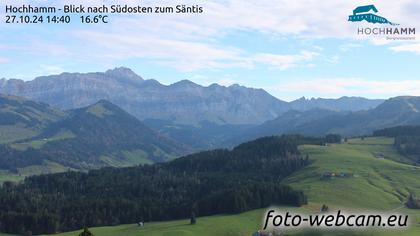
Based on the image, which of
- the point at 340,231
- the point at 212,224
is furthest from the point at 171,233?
the point at 340,231

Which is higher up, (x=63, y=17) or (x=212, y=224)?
(x=63, y=17)

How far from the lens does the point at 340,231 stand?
167875 millimetres

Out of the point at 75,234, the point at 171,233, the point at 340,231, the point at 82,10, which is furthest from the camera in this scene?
the point at 75,234

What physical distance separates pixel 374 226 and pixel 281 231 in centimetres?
2893

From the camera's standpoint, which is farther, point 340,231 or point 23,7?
point 340,231

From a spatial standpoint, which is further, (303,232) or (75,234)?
(75,234)

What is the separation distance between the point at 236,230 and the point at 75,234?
56921 millimetres

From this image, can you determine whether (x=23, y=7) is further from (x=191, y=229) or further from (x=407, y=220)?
(x=407, y=220)

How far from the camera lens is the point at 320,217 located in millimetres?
196625

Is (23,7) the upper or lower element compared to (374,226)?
upper

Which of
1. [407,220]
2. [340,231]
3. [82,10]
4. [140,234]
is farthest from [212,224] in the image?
[82,10]

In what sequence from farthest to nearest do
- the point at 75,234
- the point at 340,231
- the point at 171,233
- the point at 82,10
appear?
1. the point at 75,234
2. the point at 171,233
3. the point at 340,231
4. the point at 82,10

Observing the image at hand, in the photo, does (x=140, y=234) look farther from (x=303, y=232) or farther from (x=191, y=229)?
(x=303, y=232)

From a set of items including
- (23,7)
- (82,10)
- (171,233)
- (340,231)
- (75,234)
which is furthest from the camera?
(75,234)
